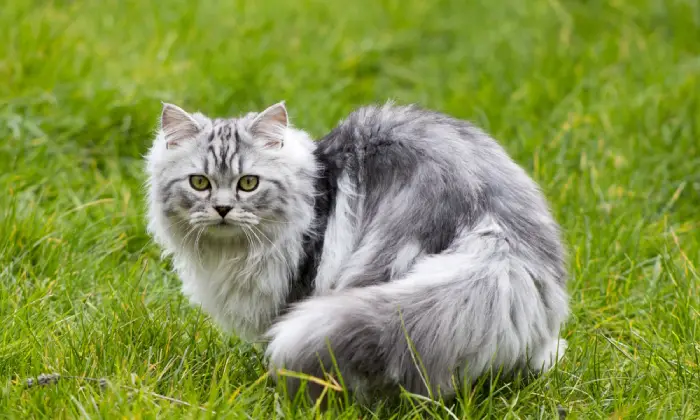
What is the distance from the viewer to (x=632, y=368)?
3924 millimetres

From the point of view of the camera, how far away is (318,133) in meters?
6.04

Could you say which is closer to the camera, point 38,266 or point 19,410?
point 19,410

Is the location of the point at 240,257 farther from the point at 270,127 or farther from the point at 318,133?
the point at 318,133

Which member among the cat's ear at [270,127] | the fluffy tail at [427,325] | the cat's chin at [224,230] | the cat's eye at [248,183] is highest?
the cat's ear at [270,127]

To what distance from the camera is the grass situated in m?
3.62

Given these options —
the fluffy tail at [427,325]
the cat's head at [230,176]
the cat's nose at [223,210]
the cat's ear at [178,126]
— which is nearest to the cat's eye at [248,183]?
the cat's head at [230,176]

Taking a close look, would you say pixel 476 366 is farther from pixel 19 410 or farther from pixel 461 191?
pixel 19 410

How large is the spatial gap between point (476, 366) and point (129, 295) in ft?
5.35

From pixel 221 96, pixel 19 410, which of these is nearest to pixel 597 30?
pixel 221 96

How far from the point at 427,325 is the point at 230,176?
1.05 metres

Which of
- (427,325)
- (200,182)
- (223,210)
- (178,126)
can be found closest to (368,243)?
(427,325)

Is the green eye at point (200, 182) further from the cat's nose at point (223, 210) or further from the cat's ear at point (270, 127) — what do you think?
the cat's ear at point (270, 127)

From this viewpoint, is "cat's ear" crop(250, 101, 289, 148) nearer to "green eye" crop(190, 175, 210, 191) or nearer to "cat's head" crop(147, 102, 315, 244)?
"cat's head" crop(147, 102, 315, 244)

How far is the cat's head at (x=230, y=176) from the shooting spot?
372 cm
